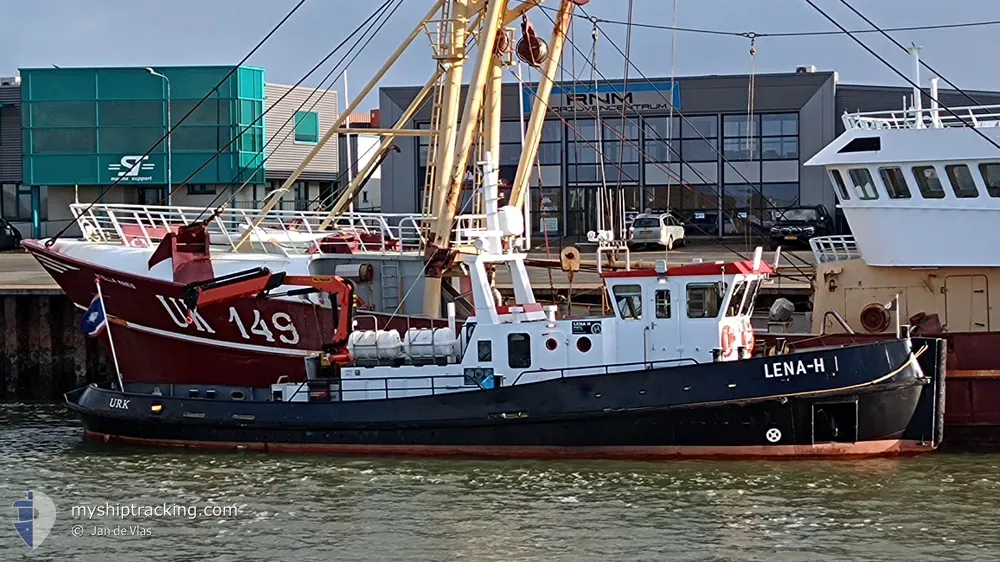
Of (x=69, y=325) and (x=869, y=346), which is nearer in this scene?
(x=869, y=346)

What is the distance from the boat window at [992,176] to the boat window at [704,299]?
3777 mm

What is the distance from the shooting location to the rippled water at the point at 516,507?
14.0m

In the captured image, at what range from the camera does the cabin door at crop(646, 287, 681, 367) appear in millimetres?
17984

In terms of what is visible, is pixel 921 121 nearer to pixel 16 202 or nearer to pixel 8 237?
pixel 8 237

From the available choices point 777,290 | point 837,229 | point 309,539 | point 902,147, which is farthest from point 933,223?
point 837,229

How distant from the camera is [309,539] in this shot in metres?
14.4

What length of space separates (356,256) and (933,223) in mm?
8385

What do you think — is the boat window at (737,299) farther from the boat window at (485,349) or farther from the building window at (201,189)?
the building window at (201,189)

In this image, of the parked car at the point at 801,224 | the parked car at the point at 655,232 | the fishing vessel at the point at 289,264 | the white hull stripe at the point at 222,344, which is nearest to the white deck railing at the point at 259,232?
the fishing vessel at the point at 289,264

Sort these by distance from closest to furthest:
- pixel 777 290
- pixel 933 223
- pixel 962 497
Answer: pixel 962 497
pixel 933 223
pixel 777 290

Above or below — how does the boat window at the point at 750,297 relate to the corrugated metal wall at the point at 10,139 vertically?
below

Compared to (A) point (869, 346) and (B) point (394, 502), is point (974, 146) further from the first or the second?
(B) point (394, 502)

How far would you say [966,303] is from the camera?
18.6 m

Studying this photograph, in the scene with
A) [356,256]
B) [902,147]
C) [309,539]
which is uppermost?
[902,147]
